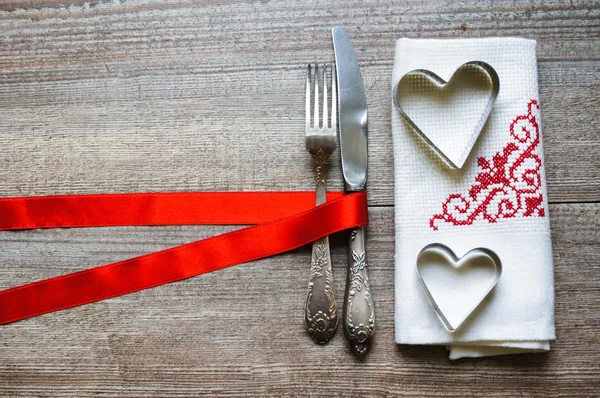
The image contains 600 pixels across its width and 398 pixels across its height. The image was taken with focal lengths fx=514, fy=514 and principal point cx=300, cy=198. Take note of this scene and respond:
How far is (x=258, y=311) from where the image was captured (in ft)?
2.35

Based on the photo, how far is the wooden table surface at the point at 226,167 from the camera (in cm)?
71

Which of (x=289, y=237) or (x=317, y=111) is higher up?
(x=317, y=111)

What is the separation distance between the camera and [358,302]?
0.69 m

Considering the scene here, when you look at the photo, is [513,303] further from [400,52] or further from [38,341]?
[38,341]

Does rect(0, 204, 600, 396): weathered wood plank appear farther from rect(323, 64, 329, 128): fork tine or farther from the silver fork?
rect(323, 64, 329, 128): fork tine

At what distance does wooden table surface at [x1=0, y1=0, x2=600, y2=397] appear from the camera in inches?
27.8

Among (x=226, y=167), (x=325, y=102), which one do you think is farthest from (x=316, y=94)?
(x=226, y=167)

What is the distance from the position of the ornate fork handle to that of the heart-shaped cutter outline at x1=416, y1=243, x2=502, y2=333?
121 millimetres

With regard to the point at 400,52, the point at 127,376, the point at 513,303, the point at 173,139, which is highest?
the point at 400,52

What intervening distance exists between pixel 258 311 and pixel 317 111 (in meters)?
0.29

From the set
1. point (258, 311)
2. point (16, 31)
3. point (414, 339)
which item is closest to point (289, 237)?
point (258, 311)

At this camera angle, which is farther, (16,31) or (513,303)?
(16,31)

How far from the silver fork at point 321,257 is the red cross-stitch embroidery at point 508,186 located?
0.51 ft

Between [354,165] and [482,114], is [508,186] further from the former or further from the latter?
[354,165]
